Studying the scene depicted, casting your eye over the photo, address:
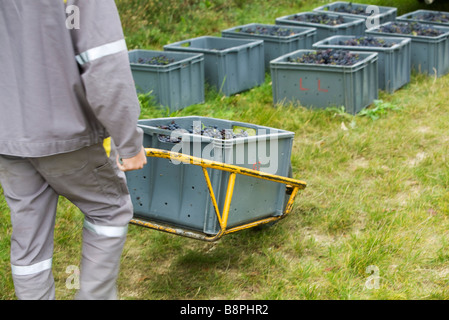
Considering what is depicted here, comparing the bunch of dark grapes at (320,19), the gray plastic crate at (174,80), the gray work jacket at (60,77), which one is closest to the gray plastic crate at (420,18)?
the bunch of dark grapes at (320,19)

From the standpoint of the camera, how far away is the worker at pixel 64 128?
2.46 metres

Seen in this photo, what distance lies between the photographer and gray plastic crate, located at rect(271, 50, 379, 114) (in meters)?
6.43

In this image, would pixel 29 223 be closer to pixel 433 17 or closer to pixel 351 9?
pixel 433 17

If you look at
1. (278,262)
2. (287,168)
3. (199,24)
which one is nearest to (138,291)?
(278,262)

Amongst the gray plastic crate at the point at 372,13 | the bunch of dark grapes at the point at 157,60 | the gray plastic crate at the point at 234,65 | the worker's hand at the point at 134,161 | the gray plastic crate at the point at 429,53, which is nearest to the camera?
the worker's hand at the point at 134,161

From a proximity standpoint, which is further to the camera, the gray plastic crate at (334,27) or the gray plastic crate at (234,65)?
the gray plastic crate at (334,27)

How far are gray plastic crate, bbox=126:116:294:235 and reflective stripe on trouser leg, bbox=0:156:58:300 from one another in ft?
2.93

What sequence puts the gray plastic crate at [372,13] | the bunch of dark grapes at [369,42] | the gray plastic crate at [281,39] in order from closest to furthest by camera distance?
1. the bunch of dark grapes at [369,42]
2. the gray plastic crate at [281,39]
3. the gray plastic crate at [372,13]

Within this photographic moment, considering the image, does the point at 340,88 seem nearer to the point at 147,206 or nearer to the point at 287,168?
the point at 287,168

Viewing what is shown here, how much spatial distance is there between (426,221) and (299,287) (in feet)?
3.89

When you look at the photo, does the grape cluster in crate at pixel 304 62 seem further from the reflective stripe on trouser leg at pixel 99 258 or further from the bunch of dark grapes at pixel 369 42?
the reflective stripe on trouser leg at pixel 99 258

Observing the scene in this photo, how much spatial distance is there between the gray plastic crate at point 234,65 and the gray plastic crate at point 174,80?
29 cm

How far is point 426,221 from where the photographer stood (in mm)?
4301

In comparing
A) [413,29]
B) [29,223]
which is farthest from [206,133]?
[413,29]
